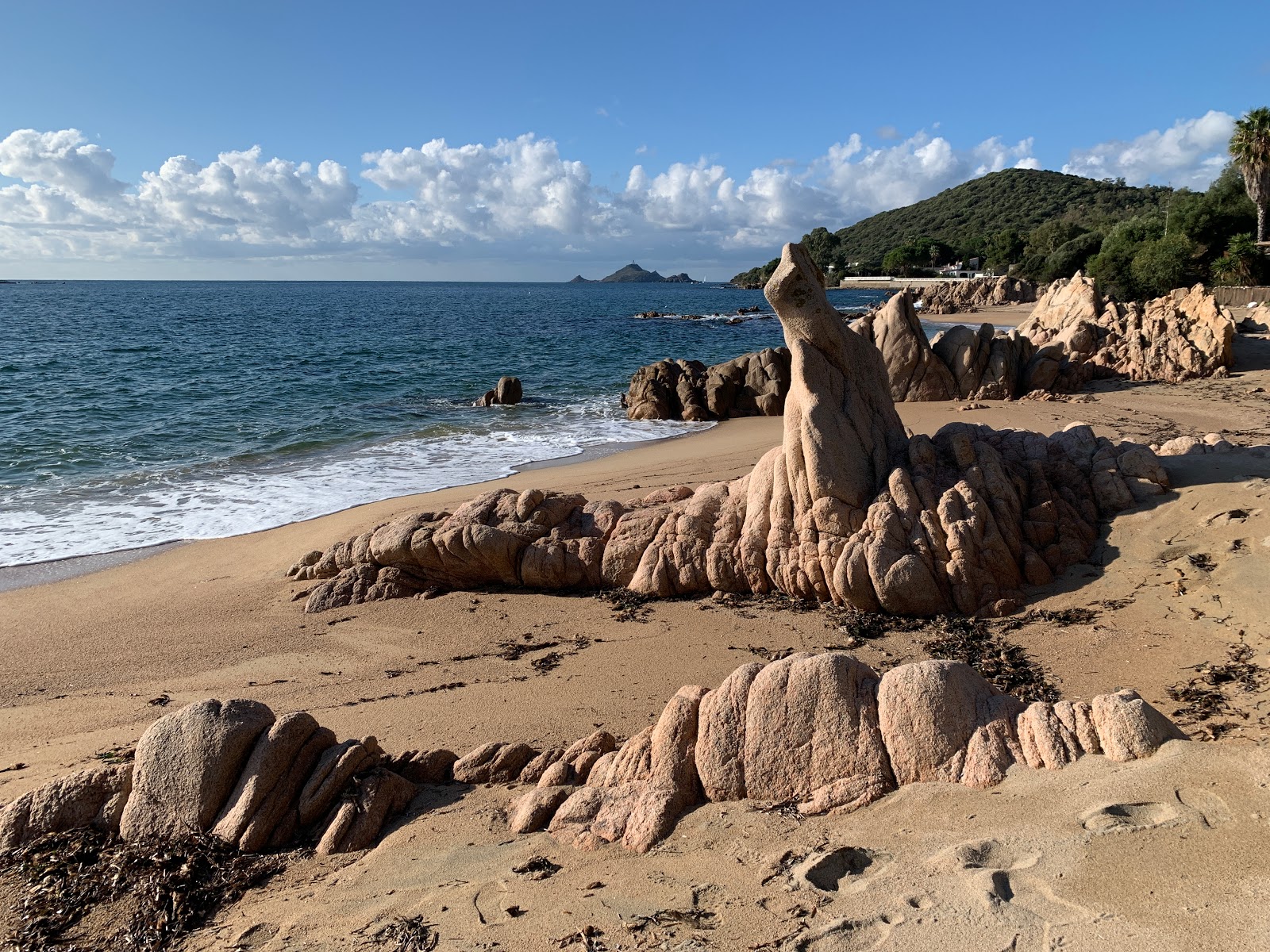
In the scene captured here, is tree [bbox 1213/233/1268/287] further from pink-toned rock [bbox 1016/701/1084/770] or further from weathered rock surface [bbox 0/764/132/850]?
weathered rock surface [bbox 0/764/132/850]

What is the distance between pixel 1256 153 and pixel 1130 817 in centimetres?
4469

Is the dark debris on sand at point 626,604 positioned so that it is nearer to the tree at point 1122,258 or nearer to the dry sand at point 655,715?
the dry sand at point 655,715

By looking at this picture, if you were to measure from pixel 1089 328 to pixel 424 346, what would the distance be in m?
33.1

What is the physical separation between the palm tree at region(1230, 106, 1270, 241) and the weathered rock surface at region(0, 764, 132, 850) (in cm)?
4717

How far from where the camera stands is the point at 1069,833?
3.49 metres

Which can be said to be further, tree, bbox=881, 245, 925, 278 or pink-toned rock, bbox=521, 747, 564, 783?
tree, bbox=881, 245, 925, 278

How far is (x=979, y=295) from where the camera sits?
191 feet

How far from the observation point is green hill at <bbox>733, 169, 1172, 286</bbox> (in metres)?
98.1

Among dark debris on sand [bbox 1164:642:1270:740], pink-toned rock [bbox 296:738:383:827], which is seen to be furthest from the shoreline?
dark debris on sand [bbox 1164:642:1270:740]

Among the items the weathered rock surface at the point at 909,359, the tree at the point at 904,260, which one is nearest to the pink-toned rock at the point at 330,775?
the weathered rock surface at the point at 909,359

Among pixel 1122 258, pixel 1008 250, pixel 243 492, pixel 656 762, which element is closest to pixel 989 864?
pixel 656 762

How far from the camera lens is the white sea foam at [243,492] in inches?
469

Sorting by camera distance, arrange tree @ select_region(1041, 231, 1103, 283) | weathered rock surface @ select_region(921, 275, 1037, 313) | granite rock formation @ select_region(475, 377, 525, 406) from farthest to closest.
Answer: tree @ select_region(1041, 231, 1103, 283), weathered rock surface @ select_region(921, 275, 1037, 313), granite rock formation @ select_region(475, 377, 525, 406)

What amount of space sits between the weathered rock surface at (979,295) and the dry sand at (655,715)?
46.7 meters
